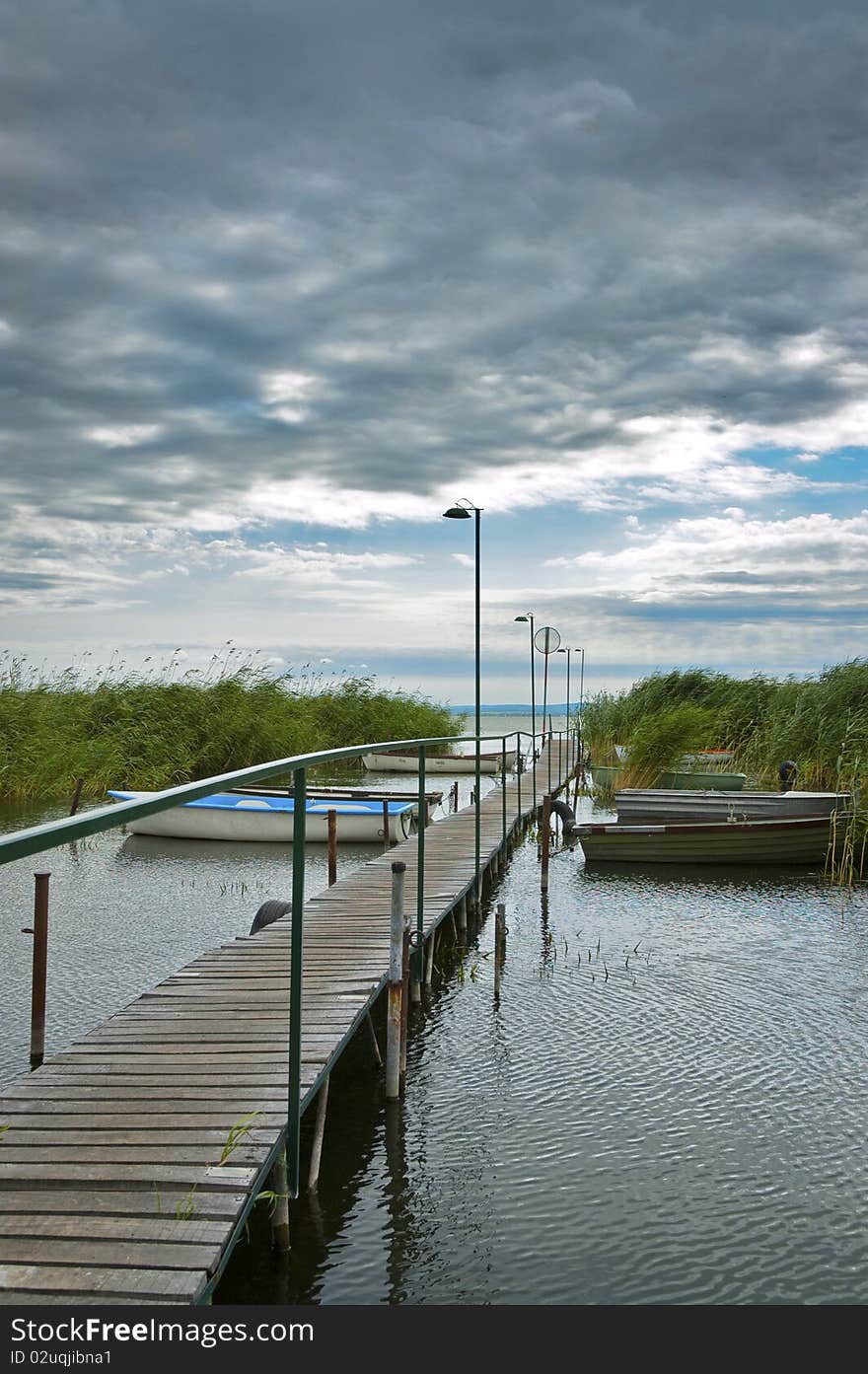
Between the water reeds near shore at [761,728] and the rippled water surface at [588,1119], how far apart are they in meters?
6.26

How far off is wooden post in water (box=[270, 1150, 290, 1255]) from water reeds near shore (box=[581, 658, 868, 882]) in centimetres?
1240

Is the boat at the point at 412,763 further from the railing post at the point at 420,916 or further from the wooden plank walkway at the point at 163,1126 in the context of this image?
the wooden plank walkway at the point at 163,1126

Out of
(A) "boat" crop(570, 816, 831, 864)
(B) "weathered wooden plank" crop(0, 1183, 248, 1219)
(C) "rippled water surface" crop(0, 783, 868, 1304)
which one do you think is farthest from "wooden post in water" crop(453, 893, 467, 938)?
(B) "weathered wooden plank" crop(0, 1183, 248, 1219)

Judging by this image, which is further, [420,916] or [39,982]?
[420,916]

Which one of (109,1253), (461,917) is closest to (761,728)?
(461,917)

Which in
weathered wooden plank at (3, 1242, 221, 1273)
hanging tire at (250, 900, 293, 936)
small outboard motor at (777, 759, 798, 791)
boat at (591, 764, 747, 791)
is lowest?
hanging tire at (250, 900, 293, 936)

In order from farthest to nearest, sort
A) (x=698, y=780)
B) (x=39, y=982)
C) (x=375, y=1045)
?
1. (x=698, y=780)
2. (x=375, y=1045)
3. (x=39, y=982)

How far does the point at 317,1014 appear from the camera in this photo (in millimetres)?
6352

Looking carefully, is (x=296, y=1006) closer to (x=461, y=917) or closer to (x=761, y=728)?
(x=461, y=917)

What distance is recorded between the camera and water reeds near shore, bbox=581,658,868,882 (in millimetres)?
18081

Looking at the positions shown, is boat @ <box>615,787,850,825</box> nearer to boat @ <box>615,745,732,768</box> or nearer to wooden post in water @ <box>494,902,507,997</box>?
boat @ <box>615,745,732,768</box>

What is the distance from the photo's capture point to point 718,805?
19.4 m

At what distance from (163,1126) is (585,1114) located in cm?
294
